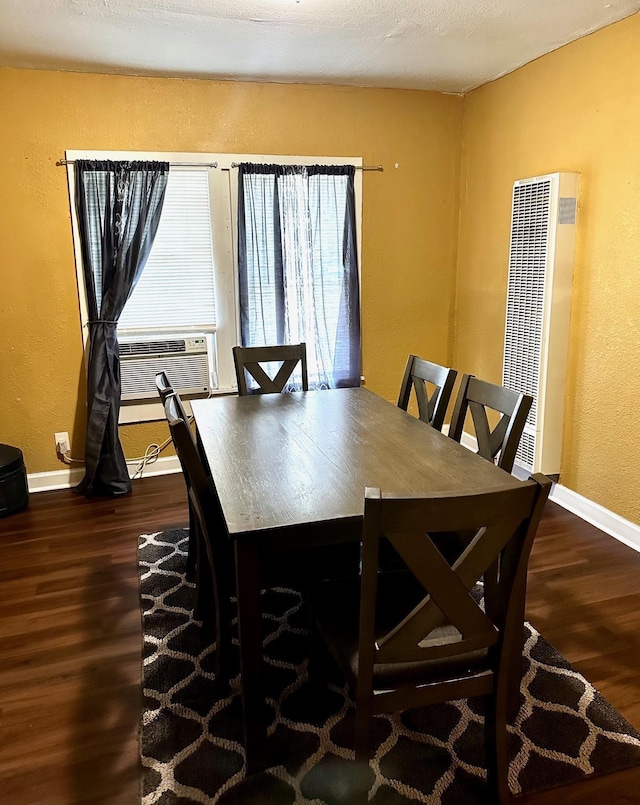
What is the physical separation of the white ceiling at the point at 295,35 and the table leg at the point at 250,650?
231 centimetres

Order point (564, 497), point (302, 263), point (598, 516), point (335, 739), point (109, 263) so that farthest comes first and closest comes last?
point (302, 263) < point (109, 263) < point (564, 497) < point (598, 516) < point (335, 739)

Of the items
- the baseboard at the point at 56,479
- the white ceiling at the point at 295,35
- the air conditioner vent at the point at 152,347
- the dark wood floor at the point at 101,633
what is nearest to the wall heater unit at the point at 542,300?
the dark wood floor at the point at 101,633

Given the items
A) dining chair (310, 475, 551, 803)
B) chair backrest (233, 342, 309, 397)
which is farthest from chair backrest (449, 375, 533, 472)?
chair backrest (233, 342, 309, 397)

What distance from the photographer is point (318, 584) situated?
173 centimetres

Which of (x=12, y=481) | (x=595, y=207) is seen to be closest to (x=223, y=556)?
(x=12, y=481)

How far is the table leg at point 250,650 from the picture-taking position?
1479 millimetres

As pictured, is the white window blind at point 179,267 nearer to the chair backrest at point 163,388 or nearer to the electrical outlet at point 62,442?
the electrical outlet at point 62,442

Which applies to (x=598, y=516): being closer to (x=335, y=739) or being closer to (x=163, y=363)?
(x=335, y=739)

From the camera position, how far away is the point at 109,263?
3443 millimetres

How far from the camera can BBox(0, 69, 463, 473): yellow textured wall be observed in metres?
3.32

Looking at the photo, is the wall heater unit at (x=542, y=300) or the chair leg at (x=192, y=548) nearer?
the chair leg at (x=192, y=548)

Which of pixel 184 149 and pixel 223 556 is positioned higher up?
pixel 184 149

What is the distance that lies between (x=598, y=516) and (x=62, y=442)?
313 centimetres

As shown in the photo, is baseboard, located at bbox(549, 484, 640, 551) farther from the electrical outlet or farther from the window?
the electrical outlet
